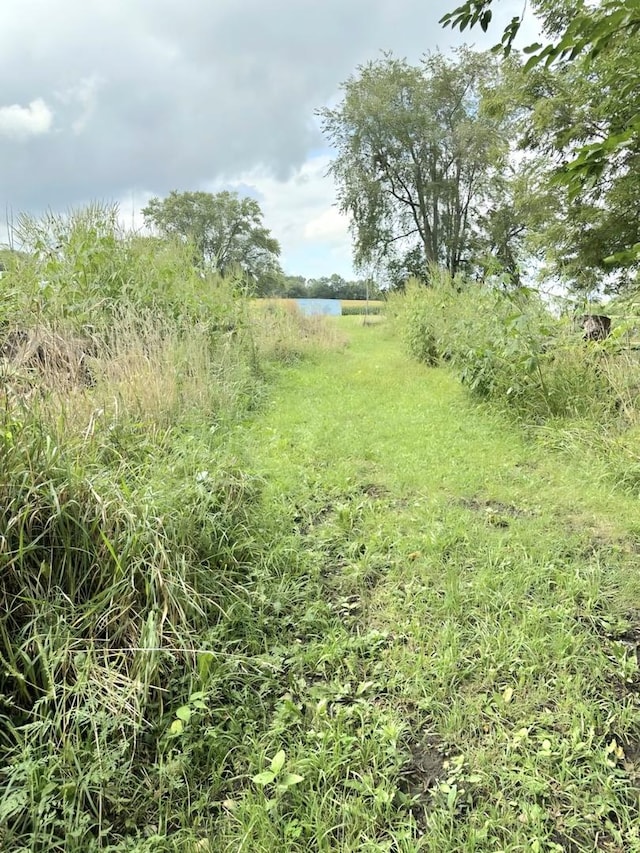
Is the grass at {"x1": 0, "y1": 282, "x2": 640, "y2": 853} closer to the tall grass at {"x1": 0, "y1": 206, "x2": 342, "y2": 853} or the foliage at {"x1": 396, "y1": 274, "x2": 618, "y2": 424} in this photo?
the tall grass at {"x1": 0, "y1": 206, "x2": 342, "y2": 853}

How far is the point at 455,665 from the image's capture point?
158 cm

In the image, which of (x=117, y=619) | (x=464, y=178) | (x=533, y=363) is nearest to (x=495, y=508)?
(x=533, y=363)

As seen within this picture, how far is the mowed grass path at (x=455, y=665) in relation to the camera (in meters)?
1.13

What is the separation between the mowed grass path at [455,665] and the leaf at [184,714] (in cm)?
23

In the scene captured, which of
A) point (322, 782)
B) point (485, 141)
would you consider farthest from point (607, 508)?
point (485, 141)

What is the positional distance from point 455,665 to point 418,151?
69.8 feet

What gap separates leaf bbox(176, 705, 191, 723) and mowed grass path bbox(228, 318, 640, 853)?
9.1 inches

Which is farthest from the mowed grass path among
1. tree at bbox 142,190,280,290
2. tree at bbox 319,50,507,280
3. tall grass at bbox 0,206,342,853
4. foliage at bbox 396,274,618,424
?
tree at bbox 142,190,280,290

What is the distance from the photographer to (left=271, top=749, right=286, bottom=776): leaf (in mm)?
1207

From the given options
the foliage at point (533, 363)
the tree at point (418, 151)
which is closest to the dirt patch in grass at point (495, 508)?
the foliage at point (533, 363)

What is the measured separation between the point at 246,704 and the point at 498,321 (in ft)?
14.7

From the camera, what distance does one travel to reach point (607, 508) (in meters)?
2.64

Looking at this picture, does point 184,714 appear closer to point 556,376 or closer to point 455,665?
point 455,665

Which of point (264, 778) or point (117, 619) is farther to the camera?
point (117, 619)
